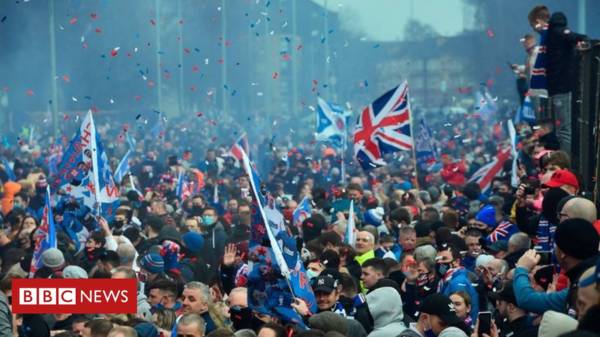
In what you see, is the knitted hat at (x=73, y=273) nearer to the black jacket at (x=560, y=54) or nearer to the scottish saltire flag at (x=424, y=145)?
the black jacket at (x=560, y=54)

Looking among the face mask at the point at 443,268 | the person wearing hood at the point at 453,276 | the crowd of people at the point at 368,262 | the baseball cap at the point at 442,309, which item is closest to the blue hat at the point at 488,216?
the crowd of people at the point at 368,262

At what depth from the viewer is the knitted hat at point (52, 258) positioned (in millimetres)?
12406

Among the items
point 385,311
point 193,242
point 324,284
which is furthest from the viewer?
point 193,242

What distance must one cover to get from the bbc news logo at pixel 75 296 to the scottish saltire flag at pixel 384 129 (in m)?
9.09

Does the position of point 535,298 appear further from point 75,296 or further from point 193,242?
point 193,242

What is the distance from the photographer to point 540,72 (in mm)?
13359

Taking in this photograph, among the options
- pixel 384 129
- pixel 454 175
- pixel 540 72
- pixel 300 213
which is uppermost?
pixel 540 72

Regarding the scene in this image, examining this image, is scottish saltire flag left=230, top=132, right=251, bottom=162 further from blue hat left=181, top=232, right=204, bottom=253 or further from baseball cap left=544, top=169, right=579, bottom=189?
baseball cap left=544, top=169, right=579, bottom=189

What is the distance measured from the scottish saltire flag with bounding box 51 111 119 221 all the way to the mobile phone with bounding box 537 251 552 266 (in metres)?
7.61

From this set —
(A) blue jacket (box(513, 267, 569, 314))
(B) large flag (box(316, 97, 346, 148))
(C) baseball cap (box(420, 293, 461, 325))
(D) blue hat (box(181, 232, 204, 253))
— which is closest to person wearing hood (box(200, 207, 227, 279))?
(D) blue hat (box(181, 232, 204, 253))

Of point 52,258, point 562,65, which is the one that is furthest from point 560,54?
point 52,258

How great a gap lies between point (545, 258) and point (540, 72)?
5679mm

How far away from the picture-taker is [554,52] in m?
12.5

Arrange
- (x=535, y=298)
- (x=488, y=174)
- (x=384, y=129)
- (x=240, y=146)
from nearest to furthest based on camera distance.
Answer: (x=535, y=298), (x=384, y=129), (x=488, y=174), (x=240, y=146)
